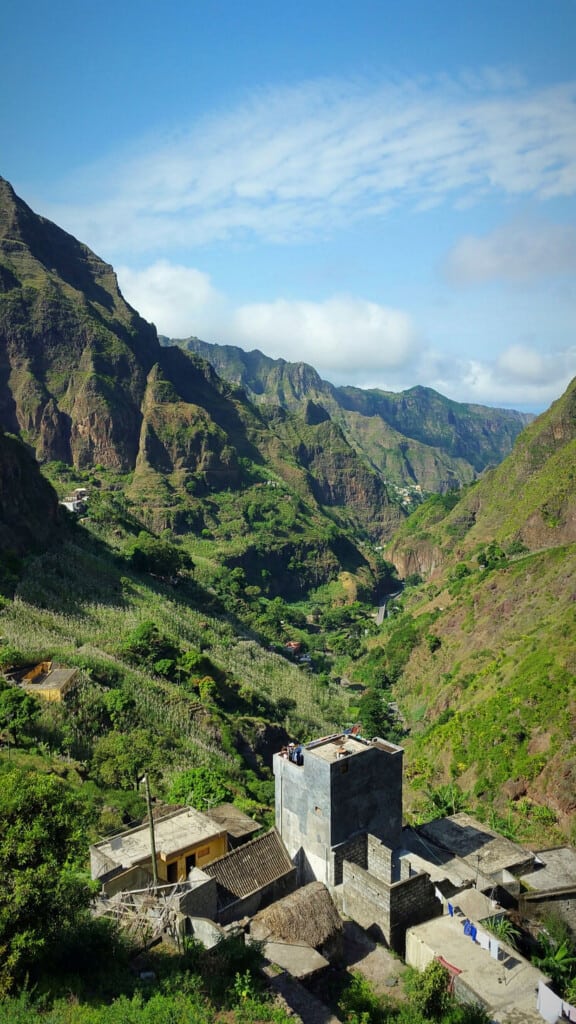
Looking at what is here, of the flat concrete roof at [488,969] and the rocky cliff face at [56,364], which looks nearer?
the flat concrete roof at [488,969]

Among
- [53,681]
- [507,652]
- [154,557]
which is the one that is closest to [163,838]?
[53,681]

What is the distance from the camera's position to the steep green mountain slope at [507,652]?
38.6 m

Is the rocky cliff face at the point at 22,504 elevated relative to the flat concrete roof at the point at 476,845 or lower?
elevated

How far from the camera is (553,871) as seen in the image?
90.0ft

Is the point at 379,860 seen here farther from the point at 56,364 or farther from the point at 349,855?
the point at 56,364

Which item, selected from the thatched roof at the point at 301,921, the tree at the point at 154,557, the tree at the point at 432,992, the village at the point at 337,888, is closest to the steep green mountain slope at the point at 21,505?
the tree at the point at 154,557

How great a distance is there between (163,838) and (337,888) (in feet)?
19.6

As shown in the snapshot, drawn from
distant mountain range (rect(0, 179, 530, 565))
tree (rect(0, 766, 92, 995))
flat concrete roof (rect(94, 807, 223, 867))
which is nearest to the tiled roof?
flat concrete roof (rect(94, 807, 223, 867))

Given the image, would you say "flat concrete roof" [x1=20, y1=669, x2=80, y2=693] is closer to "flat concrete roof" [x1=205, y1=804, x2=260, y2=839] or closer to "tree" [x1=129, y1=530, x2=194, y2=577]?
"flat concrete roof" [x1=205, y1=804, x2=260, y2=839]

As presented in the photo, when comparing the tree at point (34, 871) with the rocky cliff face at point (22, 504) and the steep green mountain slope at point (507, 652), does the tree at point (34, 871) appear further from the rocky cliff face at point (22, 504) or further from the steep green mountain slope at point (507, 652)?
the rocky cliff face at point (22, 504)

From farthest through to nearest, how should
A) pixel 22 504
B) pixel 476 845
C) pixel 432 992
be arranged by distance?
pixel 22 504, pixel 476 845, pixel 432 992

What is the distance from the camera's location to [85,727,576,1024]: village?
18438 mm

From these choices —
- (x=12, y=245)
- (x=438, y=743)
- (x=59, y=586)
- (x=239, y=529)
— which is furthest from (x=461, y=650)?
(x=12, y=245)

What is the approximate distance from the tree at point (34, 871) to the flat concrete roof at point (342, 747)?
8461 millimetres
